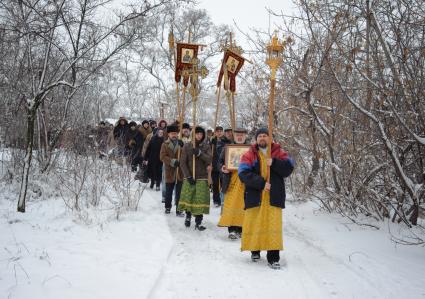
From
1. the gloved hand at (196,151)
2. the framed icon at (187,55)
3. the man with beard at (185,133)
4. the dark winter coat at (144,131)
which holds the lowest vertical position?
the gloved hand at (196,151)

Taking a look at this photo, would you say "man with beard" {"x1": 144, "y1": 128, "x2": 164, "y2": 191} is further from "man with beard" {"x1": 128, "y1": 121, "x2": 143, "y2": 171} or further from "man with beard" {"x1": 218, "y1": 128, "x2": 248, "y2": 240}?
"man with beard" {"x1": 218, "y1": 128, "x2": 248, "y2": 240}

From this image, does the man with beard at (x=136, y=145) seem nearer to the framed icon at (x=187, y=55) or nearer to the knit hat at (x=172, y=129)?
the knit hat at (x=172, y=129)

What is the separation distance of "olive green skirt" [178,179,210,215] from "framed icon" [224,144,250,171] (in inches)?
29.4

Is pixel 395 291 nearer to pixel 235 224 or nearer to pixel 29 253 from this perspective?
pixel 235 224

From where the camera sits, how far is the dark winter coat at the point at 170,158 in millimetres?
8609

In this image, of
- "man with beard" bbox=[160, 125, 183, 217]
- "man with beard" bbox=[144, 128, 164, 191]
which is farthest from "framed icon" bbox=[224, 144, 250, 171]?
"man with beard" bbox=[144, 128, 164, 191]

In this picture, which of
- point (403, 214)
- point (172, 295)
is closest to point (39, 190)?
point (172, 295)

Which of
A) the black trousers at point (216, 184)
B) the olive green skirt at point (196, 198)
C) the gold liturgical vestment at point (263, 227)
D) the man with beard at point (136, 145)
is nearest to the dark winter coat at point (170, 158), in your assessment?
the olive green skirt at point (196, 198)

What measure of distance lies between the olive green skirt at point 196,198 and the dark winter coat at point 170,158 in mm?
1154

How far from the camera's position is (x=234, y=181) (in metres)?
6.82

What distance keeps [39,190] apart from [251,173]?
18.4 ft

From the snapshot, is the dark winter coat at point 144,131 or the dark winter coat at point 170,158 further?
the dark winter coat at point 144,131

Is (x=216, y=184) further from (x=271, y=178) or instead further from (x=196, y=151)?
(x=271, y=178)

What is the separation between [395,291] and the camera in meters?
4.16
